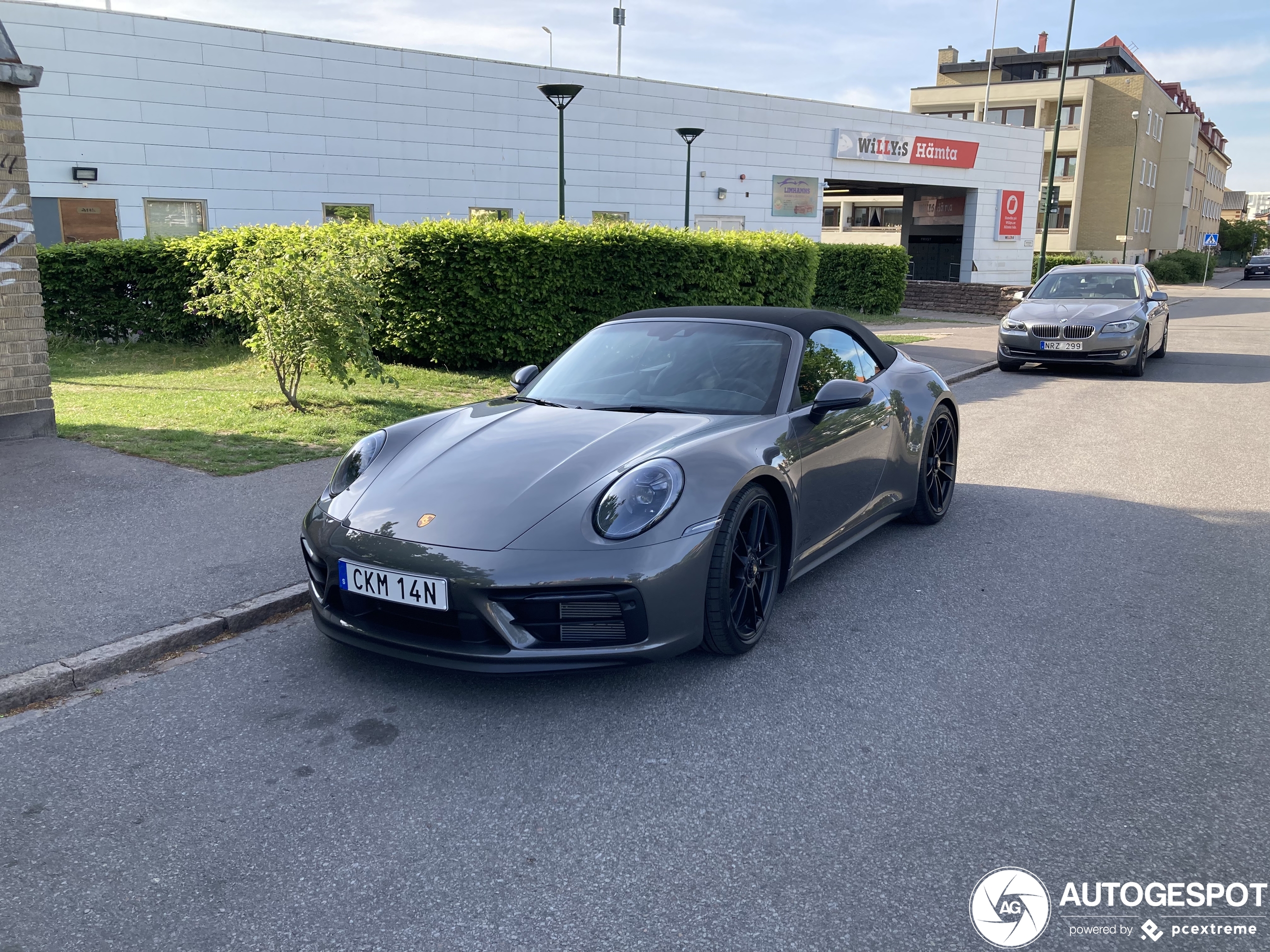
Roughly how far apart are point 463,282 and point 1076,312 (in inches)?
342

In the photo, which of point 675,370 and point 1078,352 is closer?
point 675,370

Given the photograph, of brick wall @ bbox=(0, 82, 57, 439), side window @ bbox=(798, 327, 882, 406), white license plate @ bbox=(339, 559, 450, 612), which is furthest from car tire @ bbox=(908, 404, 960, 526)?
brick wall @ bbox=(0, 82, 57, 439)

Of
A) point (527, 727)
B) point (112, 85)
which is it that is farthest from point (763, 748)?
point (112, 85)

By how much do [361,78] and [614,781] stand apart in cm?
2040

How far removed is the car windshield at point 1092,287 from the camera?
14797 mm

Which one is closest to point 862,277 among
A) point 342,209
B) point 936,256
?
point 342,209

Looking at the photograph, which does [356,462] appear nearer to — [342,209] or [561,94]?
[561,94]

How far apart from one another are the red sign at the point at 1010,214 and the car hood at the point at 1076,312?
2782 centimetres

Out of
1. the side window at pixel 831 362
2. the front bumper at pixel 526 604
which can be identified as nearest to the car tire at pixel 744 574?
the front bumper at pixel 526 604

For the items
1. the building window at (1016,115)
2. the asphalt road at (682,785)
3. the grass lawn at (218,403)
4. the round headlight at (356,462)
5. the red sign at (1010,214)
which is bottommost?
the asphalt road at (682,785)

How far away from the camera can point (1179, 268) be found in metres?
63.1

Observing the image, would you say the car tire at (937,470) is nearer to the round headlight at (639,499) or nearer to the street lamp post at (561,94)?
the round headlight at (639,499)

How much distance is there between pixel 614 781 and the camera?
3174 mm

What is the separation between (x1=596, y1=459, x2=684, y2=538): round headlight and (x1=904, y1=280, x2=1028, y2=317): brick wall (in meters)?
26.1
